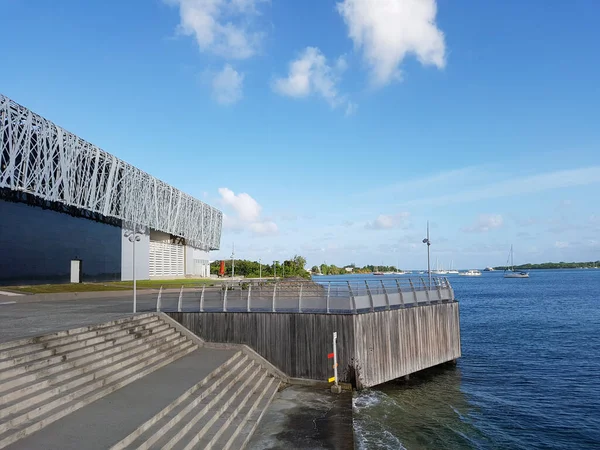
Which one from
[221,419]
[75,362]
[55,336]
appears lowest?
[221,419]

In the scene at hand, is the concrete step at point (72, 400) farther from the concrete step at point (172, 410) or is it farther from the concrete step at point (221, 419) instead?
the concrete step at point (221, 419)

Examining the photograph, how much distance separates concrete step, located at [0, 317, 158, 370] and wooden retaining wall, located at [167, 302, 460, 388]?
10.4ft

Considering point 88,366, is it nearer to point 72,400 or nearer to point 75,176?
point 72,400

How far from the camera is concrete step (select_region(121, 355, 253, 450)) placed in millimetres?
8375

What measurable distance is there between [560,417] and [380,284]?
25.0ft

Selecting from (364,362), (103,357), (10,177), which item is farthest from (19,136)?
(364,362)

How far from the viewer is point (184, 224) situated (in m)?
75.9

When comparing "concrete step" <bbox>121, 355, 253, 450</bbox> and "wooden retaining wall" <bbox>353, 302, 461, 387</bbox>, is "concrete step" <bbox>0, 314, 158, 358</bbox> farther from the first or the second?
"wooden retaining wall" <bbox>353, 302, 461, 387</bbox>

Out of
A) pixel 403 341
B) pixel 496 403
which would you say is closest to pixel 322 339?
pixel 403 341

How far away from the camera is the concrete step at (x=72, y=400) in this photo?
8.04m

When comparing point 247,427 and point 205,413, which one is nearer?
point 205,413

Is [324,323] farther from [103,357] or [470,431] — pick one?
[103,357]

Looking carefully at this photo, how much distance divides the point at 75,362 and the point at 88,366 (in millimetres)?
332

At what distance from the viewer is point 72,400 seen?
9.83 m
